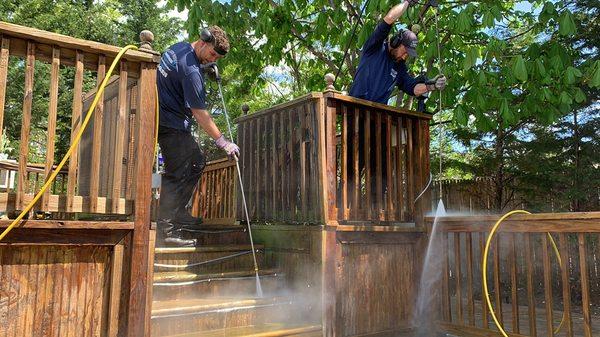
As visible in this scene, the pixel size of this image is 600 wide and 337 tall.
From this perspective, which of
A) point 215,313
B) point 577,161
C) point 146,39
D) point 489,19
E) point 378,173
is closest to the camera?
point 146,39

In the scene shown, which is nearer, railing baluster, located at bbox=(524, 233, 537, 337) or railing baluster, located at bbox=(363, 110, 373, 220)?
railing baluster, located at bbox=(524, 233, 537, 337)

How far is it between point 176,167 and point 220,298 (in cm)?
116

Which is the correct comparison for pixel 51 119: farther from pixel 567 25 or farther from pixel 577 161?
pixel 577 161

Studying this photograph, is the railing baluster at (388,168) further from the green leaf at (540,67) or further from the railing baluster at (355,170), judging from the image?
the green leaf at (540,67)

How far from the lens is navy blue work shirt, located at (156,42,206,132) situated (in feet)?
11.1

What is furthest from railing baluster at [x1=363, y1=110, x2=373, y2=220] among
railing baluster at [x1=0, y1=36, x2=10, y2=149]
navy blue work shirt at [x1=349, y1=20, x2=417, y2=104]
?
railing baluster at [x1=0, y1=36, x2=10, y2=149]

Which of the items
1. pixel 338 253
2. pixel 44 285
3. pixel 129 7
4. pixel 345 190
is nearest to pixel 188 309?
pixel 44 285

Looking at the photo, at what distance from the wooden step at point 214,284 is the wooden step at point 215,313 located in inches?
4.1

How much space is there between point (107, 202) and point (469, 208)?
830cm

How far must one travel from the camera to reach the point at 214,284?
11.3ft

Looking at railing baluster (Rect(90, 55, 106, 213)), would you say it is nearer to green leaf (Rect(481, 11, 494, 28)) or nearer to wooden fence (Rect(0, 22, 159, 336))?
wooden fence (Rect(0, 22, 159, 336))

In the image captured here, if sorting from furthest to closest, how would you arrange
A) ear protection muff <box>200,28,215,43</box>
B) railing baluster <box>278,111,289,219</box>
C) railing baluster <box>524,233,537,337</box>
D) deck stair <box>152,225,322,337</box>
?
railing baluster <box>278,111,289,219</box>, ear protection muff <box>200,28,215,43</box>, railing baluster <box>524,233,537,337</box>, deck stair <box>152,225,322,337</box>

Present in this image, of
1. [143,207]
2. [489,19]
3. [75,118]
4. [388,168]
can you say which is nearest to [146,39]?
A: [75,118]

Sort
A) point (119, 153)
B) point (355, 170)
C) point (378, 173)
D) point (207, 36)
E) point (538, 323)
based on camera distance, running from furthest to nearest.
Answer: point (538, 323) < point (378, 173) < point (355, 170) < point (207, 36) < point (119, 153)
